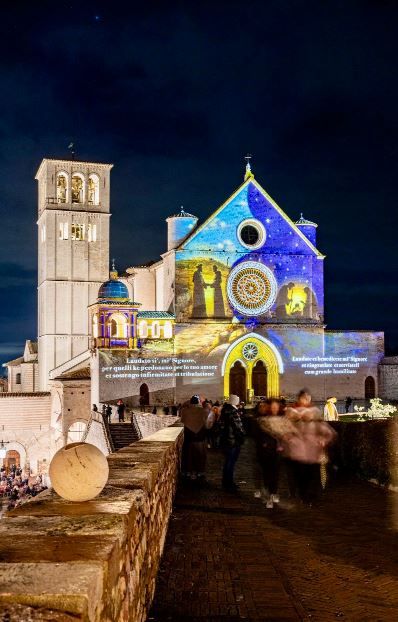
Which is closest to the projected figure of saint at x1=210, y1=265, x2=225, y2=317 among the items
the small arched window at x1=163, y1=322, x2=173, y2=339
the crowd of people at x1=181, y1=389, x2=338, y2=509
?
the small arched window at x1=163, y1=322, x2=173, y2=339

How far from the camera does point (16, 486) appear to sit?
47.7 metres

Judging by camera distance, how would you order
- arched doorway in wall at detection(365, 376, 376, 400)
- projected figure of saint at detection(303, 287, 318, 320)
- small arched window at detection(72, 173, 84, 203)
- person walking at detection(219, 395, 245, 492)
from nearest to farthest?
person walking at detection(219, 395, 245, 492) → projected figure of saint at detection(303, 287, 318, 320) → arched doorway in wall at detection(365, 376, 376, 400) → small arched window at detection(72, 173, 84, 203)

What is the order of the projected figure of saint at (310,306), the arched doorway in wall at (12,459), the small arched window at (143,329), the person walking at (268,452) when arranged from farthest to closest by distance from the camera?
1. the arched doorway in wall at (12,459)
2. the projected figure of saint at (310,306)
3. the small arched window at (143,329)
4. the person walking at (268,452)

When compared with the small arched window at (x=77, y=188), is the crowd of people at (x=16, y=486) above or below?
below

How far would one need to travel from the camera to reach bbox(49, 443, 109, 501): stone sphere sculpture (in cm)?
511

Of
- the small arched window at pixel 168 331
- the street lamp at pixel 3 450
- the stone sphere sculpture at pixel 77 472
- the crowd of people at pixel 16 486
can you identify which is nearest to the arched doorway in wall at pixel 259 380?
the small arched window at pixel 168 331

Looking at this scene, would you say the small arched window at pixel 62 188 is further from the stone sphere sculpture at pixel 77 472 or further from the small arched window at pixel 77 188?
the stone sphere sculpture at pixel 77 472

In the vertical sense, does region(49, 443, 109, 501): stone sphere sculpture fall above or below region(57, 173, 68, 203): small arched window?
below

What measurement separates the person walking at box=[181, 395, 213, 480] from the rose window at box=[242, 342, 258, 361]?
1265 inches

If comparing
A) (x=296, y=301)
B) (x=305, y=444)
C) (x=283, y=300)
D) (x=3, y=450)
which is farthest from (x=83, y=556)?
(x=3, y=450)

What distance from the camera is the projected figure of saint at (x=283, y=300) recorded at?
47.5 metres

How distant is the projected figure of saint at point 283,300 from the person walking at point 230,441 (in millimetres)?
32778

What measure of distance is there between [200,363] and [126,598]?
4104 centimetres

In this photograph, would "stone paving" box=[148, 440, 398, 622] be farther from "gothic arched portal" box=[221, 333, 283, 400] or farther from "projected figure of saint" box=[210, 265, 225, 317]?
"gothic arched portal" box=[221, 333, 283, 400]
